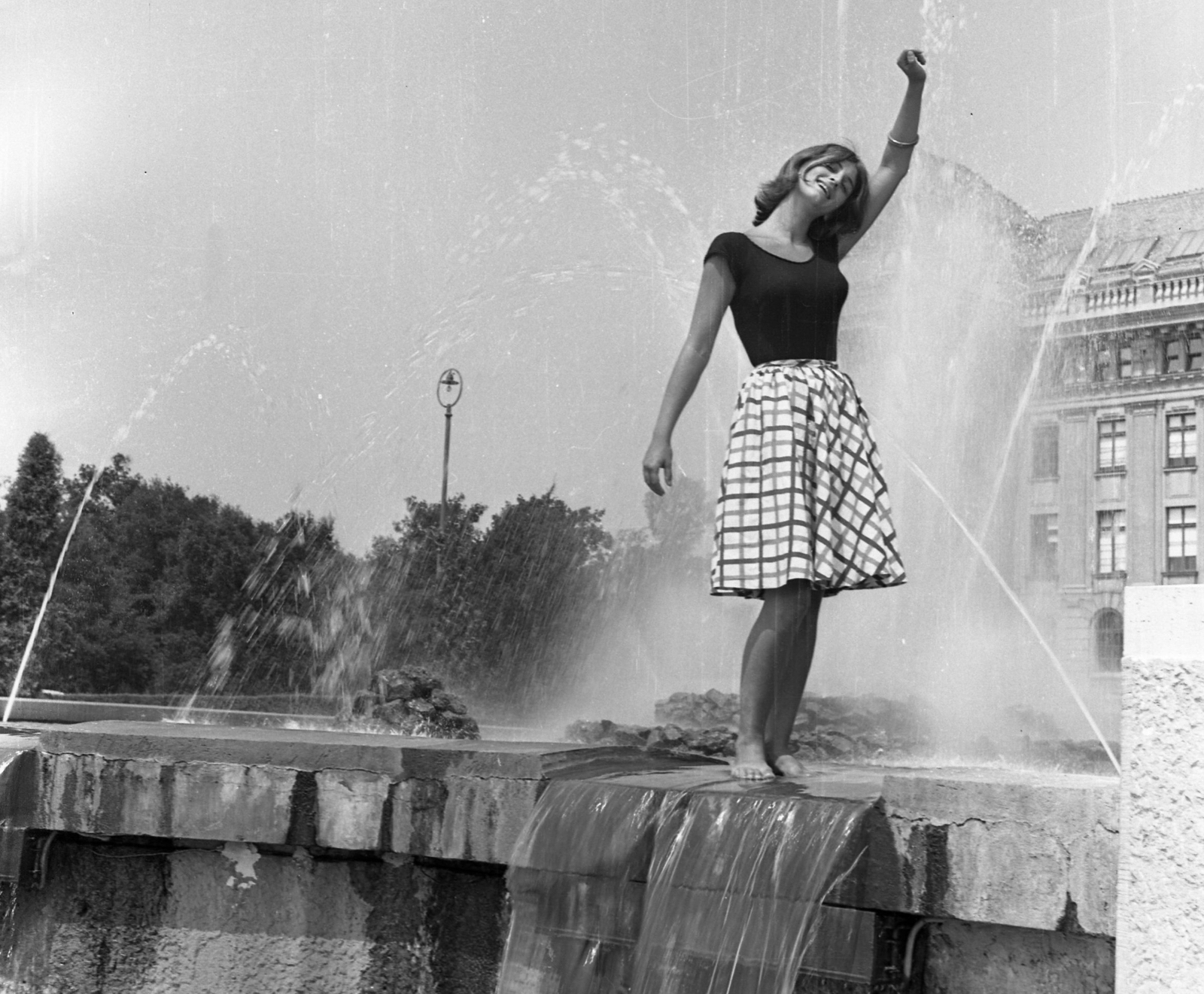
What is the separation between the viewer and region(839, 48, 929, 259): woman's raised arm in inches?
151

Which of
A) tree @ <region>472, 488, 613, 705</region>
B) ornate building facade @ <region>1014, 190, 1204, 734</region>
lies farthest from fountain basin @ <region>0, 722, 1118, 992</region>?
ornate building facade @ <region>1014, 190, 1204, 734</region>

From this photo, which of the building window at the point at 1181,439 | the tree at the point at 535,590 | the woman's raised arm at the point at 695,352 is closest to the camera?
the woman's raised arm at the point at 695,352

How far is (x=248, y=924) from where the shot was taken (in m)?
3.60

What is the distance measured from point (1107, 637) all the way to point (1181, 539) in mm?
6699

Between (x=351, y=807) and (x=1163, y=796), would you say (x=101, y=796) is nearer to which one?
(x=351, y=807)

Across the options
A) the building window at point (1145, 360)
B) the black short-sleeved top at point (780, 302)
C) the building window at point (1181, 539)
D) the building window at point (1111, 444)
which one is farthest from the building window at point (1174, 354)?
the black short-sleeved top at point (780, 302)

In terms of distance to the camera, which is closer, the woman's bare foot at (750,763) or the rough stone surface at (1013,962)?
the rough stone surface at (1013,962)

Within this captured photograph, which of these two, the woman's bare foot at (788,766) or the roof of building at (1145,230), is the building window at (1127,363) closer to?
the roof of building at (1145,230)

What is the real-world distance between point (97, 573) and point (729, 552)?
32603 mm

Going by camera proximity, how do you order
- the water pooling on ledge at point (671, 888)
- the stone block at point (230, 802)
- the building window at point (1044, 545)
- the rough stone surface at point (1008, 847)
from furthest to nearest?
the building window at point (1044, 545), the stone block at point (230, 802), the water pooling on ledge at point (671, 888), the rough stone surface at point (1008, 847)

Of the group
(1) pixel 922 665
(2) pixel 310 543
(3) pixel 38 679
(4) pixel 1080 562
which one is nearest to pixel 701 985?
(1) pixel 922 665

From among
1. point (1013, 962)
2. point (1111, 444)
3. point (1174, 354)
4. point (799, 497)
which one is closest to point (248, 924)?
point (799, 497)

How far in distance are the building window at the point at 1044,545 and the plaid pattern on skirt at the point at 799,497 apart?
39357 millimetres

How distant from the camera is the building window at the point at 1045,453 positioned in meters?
43.8
